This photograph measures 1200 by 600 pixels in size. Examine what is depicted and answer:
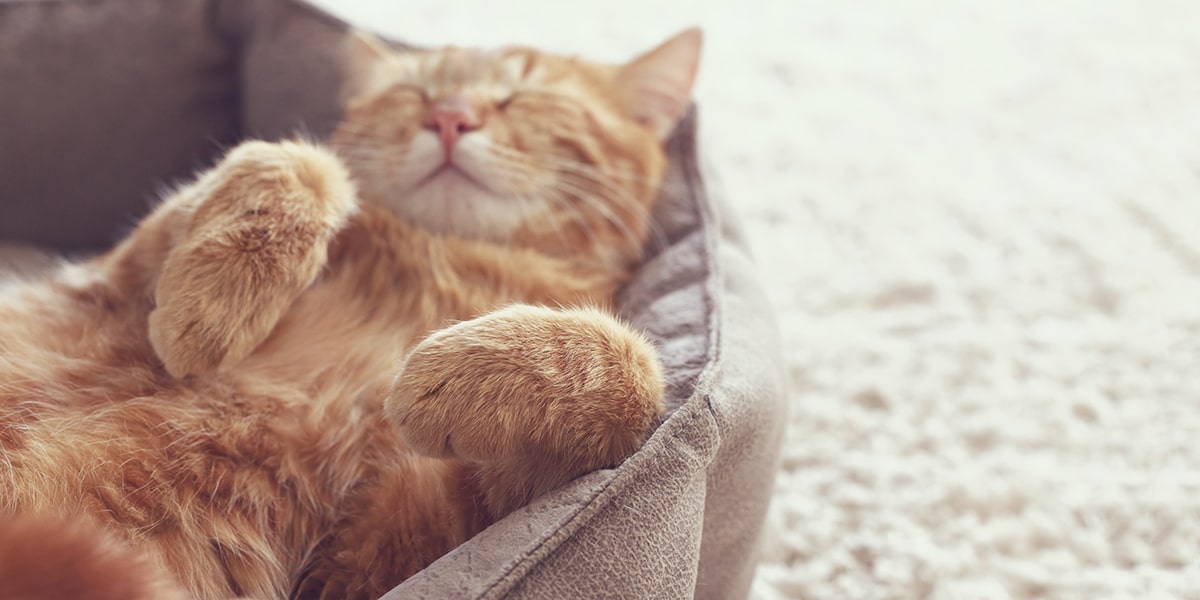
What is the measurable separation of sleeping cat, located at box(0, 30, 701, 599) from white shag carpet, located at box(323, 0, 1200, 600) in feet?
1.74

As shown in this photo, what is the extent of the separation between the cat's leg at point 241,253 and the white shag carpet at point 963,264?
780 millimetres

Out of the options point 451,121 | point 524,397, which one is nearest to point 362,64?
point 451,121

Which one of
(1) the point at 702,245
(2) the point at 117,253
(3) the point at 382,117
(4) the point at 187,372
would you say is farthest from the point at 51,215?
(1) the point at 702,245

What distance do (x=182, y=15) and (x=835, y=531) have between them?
1.54 m

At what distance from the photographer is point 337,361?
1.16m

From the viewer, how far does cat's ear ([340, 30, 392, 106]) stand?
1.66m

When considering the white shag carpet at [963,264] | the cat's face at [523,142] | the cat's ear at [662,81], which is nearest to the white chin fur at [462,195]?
the cat's face at [523,142]

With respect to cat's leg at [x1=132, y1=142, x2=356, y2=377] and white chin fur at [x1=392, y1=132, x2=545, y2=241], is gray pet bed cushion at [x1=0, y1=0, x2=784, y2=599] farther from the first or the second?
cat's leg at [x1=132, y1=142, x2=356, y2=377]

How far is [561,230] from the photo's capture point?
1430 millimetres

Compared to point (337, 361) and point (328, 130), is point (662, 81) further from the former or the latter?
point (337, 361)

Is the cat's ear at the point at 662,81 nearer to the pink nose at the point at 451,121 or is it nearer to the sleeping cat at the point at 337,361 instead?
the sleeping cat at the point at 337,361

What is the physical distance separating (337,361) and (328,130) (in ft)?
2.54

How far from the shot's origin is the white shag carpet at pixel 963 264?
1388 mm

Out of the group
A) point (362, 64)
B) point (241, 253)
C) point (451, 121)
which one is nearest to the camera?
point (241, 253)
